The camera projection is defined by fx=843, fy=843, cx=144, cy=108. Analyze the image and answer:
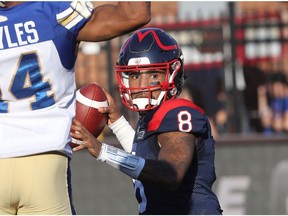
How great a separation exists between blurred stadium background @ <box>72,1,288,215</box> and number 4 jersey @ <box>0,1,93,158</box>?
4522mm

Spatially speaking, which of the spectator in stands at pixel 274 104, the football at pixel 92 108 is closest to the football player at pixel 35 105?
the football at pixel 92 108

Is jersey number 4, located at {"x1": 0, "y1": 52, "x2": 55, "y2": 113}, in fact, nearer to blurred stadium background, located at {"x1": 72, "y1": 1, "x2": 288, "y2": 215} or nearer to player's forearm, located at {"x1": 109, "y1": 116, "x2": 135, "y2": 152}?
player's forearm, located at {"x1": 109, "y1": 116, "x2": 135, "y2": 152}

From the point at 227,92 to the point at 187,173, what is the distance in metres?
5.42

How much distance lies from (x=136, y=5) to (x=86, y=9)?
238 millimetres

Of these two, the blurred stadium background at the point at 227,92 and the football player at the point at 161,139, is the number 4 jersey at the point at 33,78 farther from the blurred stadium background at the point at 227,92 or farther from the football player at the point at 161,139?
the blurred stadium background at the point at 227,92

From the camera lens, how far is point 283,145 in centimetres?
835

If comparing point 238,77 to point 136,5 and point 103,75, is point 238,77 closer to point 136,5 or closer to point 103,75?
point 103,75

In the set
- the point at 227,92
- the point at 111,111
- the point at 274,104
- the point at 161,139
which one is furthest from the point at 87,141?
the point at 274,104

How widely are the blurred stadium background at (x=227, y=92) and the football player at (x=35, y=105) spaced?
4.51 m

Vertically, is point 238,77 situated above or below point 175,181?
below

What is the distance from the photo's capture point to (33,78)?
3.87 meters

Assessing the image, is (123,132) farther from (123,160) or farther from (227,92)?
(227,92)

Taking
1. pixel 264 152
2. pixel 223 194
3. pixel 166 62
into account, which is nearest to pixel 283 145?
pixel 264 152

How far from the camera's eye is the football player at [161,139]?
139 inches
